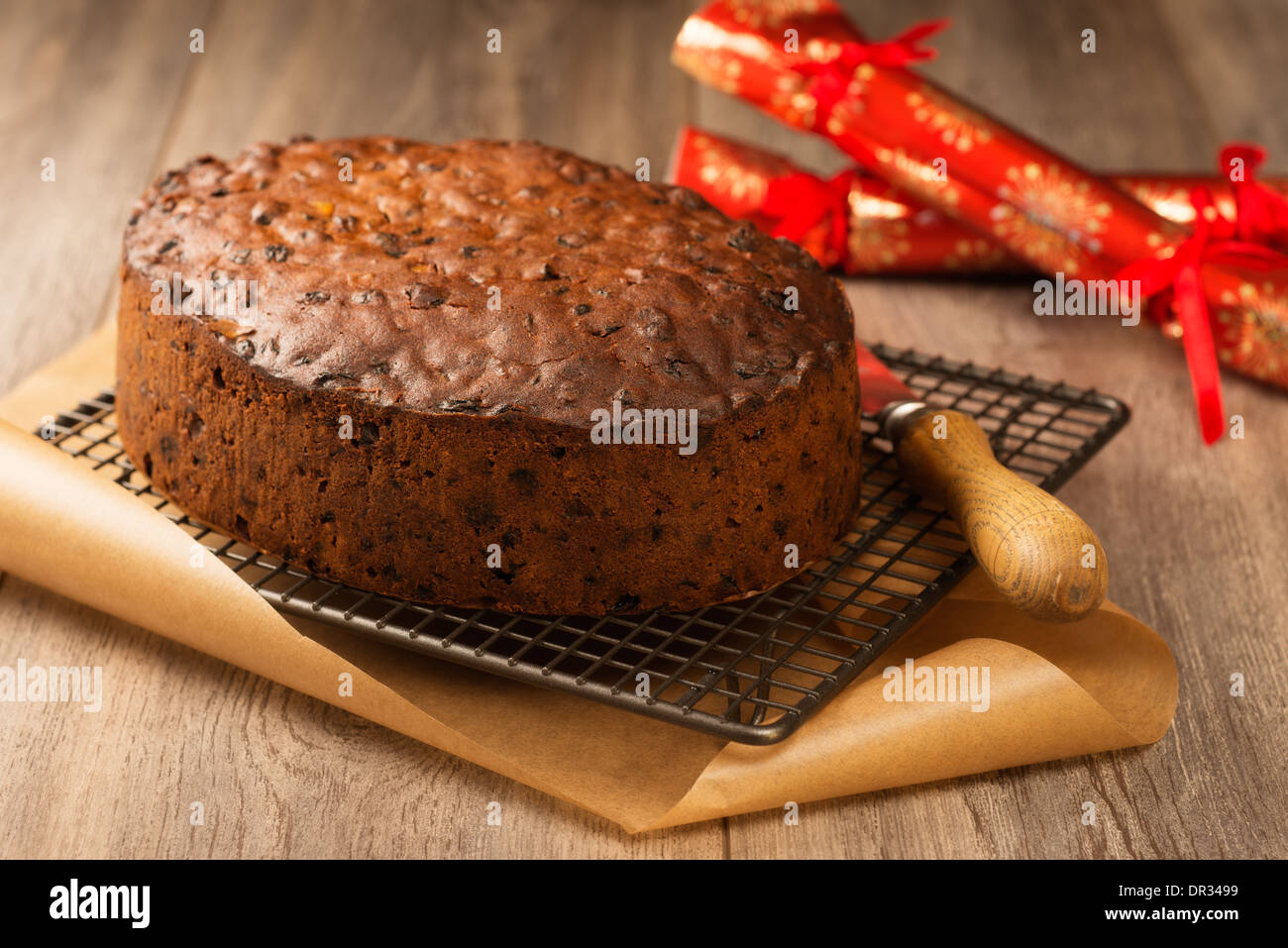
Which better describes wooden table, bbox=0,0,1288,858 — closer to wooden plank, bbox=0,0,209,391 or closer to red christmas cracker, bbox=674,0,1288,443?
wooden plank, bbox=0,0,209,391

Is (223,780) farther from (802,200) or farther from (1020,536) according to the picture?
(802,200)

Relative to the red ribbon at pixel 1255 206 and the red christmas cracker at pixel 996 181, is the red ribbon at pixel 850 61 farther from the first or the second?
the red ribbon at pixel 1255 206

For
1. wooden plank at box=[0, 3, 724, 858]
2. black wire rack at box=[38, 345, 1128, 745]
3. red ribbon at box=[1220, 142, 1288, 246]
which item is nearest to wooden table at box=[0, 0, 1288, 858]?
wooden plank at box=[0, 3, 724, 858]

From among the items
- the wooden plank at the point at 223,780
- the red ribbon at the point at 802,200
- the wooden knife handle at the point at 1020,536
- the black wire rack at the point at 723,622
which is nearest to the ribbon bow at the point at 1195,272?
the black wire rack at the point at 723,622

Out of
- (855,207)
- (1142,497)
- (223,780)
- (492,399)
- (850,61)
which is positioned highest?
(850,61)

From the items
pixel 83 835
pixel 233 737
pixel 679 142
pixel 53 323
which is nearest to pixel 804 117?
pixel 679 142

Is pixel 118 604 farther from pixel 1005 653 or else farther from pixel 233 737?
pixel 1005 653

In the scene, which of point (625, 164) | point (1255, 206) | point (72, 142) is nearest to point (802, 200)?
point (625, 164)
